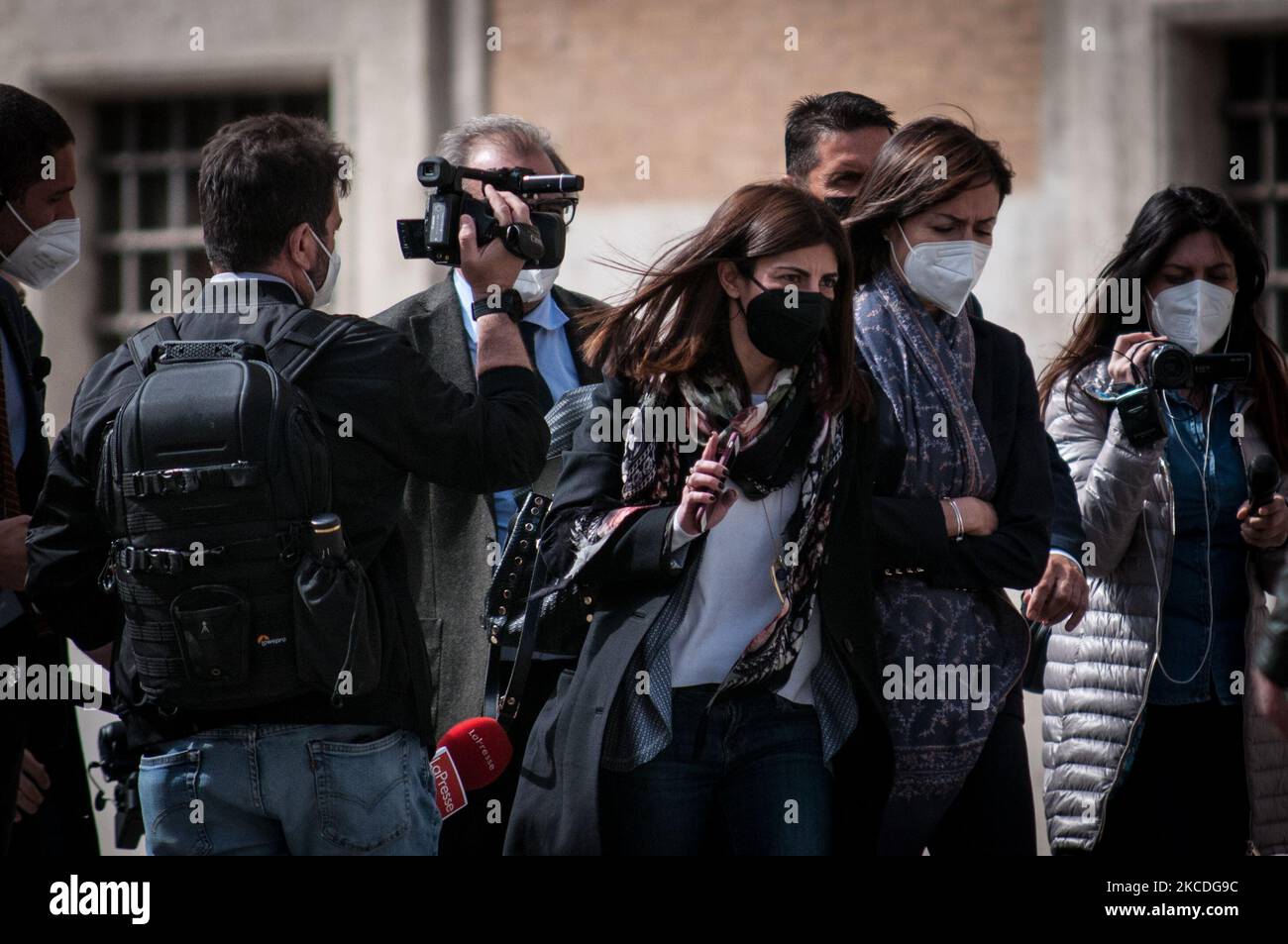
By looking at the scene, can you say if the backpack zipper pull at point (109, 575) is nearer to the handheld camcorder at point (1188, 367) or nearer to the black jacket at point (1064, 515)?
the black jacket at point (1064, 515)

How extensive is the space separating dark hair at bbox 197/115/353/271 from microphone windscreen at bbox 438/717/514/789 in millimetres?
973

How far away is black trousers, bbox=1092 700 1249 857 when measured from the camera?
4.04 meters

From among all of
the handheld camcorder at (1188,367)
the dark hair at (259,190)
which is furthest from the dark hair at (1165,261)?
the dark hair at (259,190)

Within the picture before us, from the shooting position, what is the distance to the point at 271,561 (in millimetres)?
3082

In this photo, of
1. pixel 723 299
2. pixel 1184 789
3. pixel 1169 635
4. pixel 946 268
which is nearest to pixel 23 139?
pixel 723 299

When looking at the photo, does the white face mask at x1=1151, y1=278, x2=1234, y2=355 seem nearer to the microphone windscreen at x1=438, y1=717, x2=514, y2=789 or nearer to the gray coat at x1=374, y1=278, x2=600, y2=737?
the gray coat at x1=374, y1=278, x2=600, y2=737

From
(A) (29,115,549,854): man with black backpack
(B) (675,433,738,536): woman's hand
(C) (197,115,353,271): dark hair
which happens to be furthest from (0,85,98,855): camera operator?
(B) (675,433,738,536): woman's hand

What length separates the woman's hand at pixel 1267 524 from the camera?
4.04 meters

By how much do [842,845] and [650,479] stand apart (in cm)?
74

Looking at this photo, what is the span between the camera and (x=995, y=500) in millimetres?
3760

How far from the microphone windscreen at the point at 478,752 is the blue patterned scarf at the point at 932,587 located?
2.45 feet

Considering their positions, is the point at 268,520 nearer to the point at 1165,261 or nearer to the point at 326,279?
the point at 326,279

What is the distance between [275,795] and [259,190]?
3.39 ft
